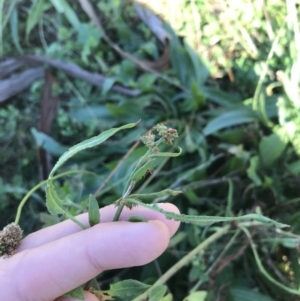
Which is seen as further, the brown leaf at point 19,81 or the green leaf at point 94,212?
the brown leaf at point 19,81

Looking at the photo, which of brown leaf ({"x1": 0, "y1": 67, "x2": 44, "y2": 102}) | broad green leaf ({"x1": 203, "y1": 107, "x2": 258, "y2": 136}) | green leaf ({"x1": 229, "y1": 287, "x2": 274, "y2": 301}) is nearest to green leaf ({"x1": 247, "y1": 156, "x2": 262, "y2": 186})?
broad green leaf ({"x1": 203, "y1": 107, "x2": 258, "y2": 136})

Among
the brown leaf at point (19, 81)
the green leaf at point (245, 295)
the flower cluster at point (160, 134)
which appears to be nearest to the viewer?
the flower cluster at point (160, 134)

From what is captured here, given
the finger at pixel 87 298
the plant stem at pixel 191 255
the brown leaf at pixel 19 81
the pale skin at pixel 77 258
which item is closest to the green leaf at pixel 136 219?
the pale skin at pixel 77 258

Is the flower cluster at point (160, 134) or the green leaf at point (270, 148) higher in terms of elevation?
the flower cluster at point (160, 134)

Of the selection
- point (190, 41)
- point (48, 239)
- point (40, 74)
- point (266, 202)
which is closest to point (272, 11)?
point (190, 41)


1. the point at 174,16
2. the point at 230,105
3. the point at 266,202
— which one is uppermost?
the point at 174,16

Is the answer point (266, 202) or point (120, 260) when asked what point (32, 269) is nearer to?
point (120, 260)

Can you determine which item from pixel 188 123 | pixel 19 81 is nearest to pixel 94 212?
pixel 188 123

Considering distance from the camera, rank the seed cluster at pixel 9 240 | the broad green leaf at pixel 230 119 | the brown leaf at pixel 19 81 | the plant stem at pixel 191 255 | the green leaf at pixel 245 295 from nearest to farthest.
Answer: the seed cluster at pixel 9 240
the plant stem at pixel 191 255
the green leaf at pixel 245 295
the broad green leaf at pixel 230 119
the brown leaf at pixel 19 81

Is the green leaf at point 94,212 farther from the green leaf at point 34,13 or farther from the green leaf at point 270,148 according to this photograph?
the green leaf at point 34,13
